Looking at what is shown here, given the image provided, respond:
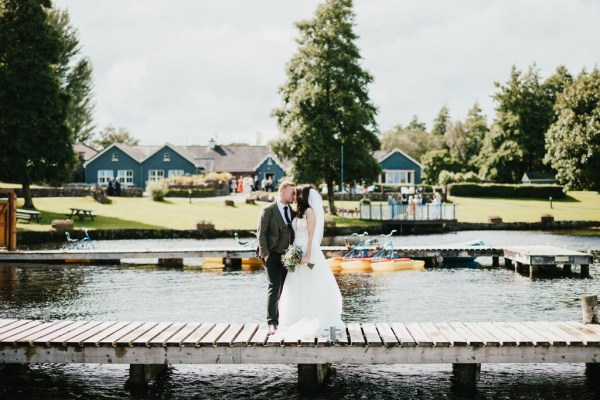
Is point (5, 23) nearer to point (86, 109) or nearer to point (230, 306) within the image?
point (230, 306)

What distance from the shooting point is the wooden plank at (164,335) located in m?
12.4

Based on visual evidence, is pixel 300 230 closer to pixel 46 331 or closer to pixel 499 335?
pixel 499 335

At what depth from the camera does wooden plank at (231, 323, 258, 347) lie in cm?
1239

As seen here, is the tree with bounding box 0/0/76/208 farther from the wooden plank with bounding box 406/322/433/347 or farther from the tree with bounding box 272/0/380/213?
the wooden plank with bounding box 406/322/433/347

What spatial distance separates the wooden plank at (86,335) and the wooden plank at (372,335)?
4837 millimetres

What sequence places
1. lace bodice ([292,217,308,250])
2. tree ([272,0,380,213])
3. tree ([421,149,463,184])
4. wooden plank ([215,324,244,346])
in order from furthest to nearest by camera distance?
tree ([421,149,463,184])
tree ([272,0,380,213])
lace bodice ([292,217,308,250])
wooden plank ([215,324,244,346])

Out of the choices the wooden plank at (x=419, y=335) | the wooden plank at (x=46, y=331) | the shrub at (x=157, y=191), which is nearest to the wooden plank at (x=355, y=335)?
the wooden plank at (x=419, y=335)

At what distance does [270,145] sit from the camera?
195 ft

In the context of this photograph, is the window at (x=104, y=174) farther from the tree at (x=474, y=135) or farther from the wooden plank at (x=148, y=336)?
the wooden plank at (x=148, y=336)

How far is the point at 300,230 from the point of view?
12.9 m

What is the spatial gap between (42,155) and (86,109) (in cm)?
5921

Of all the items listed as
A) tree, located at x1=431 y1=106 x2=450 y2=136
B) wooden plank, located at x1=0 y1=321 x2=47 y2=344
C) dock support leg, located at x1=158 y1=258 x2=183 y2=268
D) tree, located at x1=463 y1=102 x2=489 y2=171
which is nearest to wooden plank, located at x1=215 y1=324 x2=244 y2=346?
wooden plank, located at x1=0 y1=321 x2=47 y2=344

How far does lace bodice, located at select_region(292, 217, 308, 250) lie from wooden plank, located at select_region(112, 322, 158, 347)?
3.40 m

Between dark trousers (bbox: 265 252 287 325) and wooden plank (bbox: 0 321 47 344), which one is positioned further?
dark trousers (bbox: 265 252 287 325)
